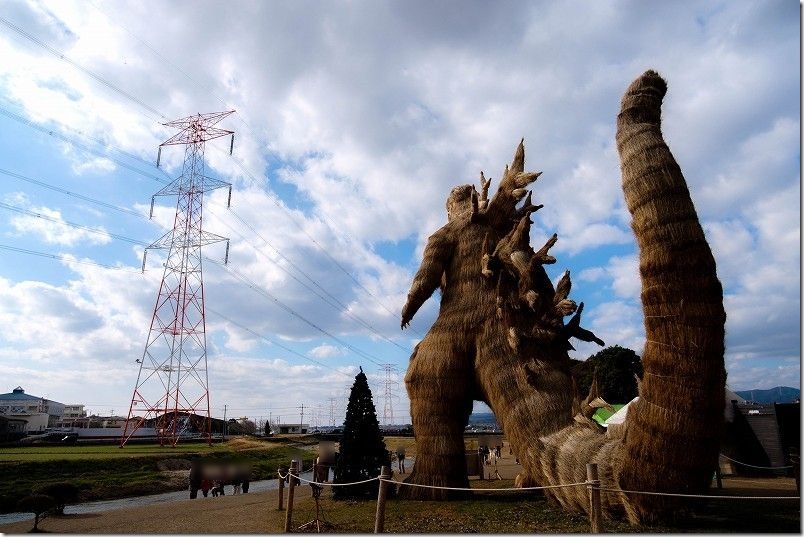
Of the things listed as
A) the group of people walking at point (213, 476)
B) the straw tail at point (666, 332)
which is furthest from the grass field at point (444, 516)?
the group of people walking at point (213, 476)

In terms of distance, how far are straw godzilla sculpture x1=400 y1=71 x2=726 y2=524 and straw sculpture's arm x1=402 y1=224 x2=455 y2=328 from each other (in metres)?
0.02

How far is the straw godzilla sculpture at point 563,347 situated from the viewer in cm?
571

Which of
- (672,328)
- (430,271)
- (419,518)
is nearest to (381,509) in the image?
(419,518)

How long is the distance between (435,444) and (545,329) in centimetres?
286

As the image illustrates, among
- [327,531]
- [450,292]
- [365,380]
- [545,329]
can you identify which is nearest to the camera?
[327,531]

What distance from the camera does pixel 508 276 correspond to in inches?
399

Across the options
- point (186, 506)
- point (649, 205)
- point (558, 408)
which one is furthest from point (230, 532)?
point (649, 205)

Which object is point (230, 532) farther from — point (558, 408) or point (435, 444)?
point (558, 408)

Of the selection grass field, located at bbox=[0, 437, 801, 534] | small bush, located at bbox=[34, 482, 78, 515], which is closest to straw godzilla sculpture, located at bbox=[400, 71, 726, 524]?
grass field, located at bbox=[0, 437, 801, 534]

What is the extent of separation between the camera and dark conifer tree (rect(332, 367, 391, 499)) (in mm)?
11195

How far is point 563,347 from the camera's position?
9875 millimetres

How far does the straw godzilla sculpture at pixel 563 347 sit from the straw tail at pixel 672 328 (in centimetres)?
1

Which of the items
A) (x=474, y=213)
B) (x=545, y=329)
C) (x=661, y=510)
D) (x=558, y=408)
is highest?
(x=474, y=213)

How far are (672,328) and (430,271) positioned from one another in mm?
5862
